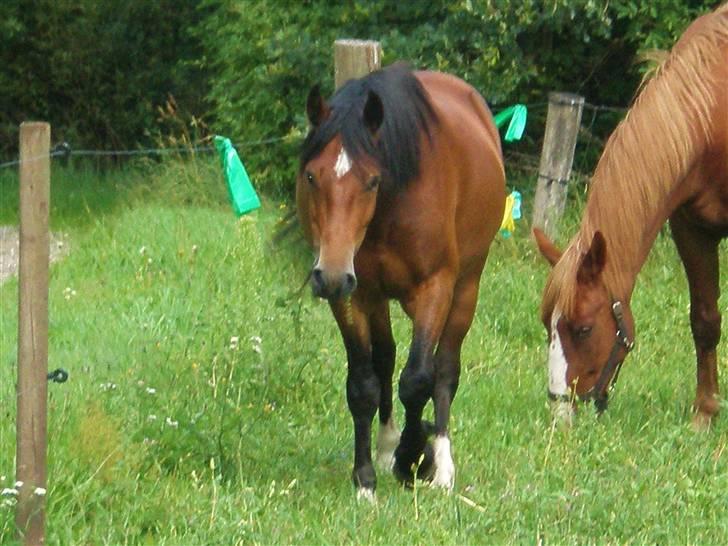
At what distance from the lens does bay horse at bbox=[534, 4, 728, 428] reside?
653 centimetres

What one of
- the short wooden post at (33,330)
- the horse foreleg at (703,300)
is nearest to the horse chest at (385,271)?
the short wooden post at (33,330)

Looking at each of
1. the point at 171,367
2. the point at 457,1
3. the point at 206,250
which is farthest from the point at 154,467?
the point at 457,1

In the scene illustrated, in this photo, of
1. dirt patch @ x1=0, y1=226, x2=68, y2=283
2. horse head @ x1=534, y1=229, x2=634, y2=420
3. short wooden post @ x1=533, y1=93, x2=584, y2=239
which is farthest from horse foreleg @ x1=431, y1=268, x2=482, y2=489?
dirt patch @ x1=0, y1=226, x2=68, y2=283

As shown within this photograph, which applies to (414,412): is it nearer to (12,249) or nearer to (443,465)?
(443,465)

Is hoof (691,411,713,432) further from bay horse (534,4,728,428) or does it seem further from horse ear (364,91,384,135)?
horse ear (364,91,384,135)

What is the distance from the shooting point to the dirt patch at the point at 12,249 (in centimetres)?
1195

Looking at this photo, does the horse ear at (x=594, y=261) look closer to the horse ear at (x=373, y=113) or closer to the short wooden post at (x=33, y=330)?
the horse ear at (x=373, y=113)

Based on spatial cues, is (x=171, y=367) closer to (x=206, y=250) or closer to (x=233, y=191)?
(x=233, y=191)

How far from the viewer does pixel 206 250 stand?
10.5m

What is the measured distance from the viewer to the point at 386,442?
6.17 m

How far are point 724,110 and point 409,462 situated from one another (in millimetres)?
2342

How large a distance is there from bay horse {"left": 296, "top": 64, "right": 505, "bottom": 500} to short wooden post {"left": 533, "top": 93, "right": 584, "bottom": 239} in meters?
4.48

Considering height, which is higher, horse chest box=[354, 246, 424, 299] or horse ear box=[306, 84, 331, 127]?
horse ear box=[306, 84, 331, 127]

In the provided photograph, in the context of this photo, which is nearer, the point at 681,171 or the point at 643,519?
the point at 643,519
